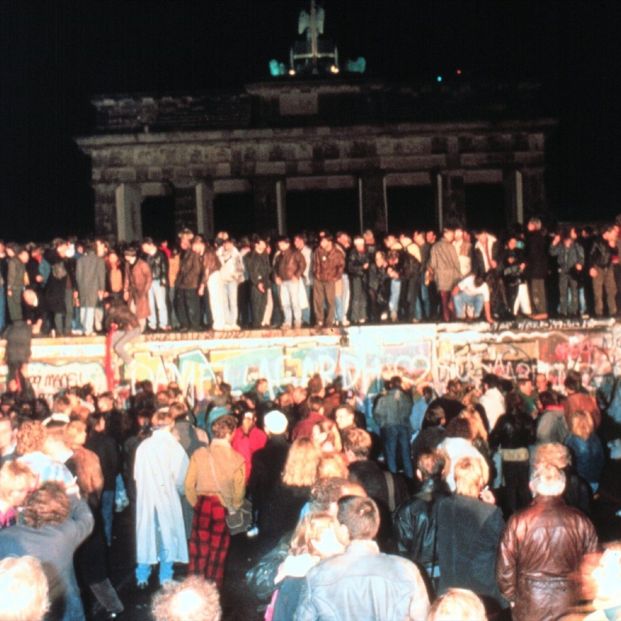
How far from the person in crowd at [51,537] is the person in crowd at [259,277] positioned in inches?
637

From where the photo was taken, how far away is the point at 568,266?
79.6ft

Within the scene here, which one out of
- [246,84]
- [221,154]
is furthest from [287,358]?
[246,84]

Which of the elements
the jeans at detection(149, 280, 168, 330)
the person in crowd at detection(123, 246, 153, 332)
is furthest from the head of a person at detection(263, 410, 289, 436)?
the jeans at detection(149, 280, 168, 330)

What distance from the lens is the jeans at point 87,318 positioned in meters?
24.0

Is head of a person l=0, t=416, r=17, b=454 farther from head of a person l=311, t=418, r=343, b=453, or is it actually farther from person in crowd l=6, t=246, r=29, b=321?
person in crowd l=6, t=246, r=29, b=321

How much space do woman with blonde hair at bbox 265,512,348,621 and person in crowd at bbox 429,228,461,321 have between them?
670 inches

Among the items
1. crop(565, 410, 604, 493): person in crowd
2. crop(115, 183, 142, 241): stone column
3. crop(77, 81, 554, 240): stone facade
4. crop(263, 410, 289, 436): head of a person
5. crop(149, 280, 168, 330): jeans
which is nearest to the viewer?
crop(565, 410, 604, 493): person in crowd

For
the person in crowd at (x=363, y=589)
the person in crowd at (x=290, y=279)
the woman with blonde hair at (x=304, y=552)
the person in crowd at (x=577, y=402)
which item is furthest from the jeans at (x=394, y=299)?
the person in crowd at (x=363, y=589)

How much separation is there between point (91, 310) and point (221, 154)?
1107 centimetres

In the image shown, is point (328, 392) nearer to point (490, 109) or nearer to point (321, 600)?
point (321, 600)

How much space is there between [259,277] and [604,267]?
7.64m

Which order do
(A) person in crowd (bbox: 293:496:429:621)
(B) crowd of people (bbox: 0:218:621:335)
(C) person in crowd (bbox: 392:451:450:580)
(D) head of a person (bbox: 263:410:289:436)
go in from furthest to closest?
1. (B) crowd of people (bbox: 0:218:621:335)
2. (D) head of a person (bbox: 263:410:289:436)
3. (C) person in crowd (bbox: 392:451:450:580)
4. (A) person in crowd (bbox: 293:496:429:621)

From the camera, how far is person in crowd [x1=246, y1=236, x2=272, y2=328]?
24109 millimetres

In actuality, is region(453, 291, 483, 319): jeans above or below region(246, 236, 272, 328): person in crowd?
below
